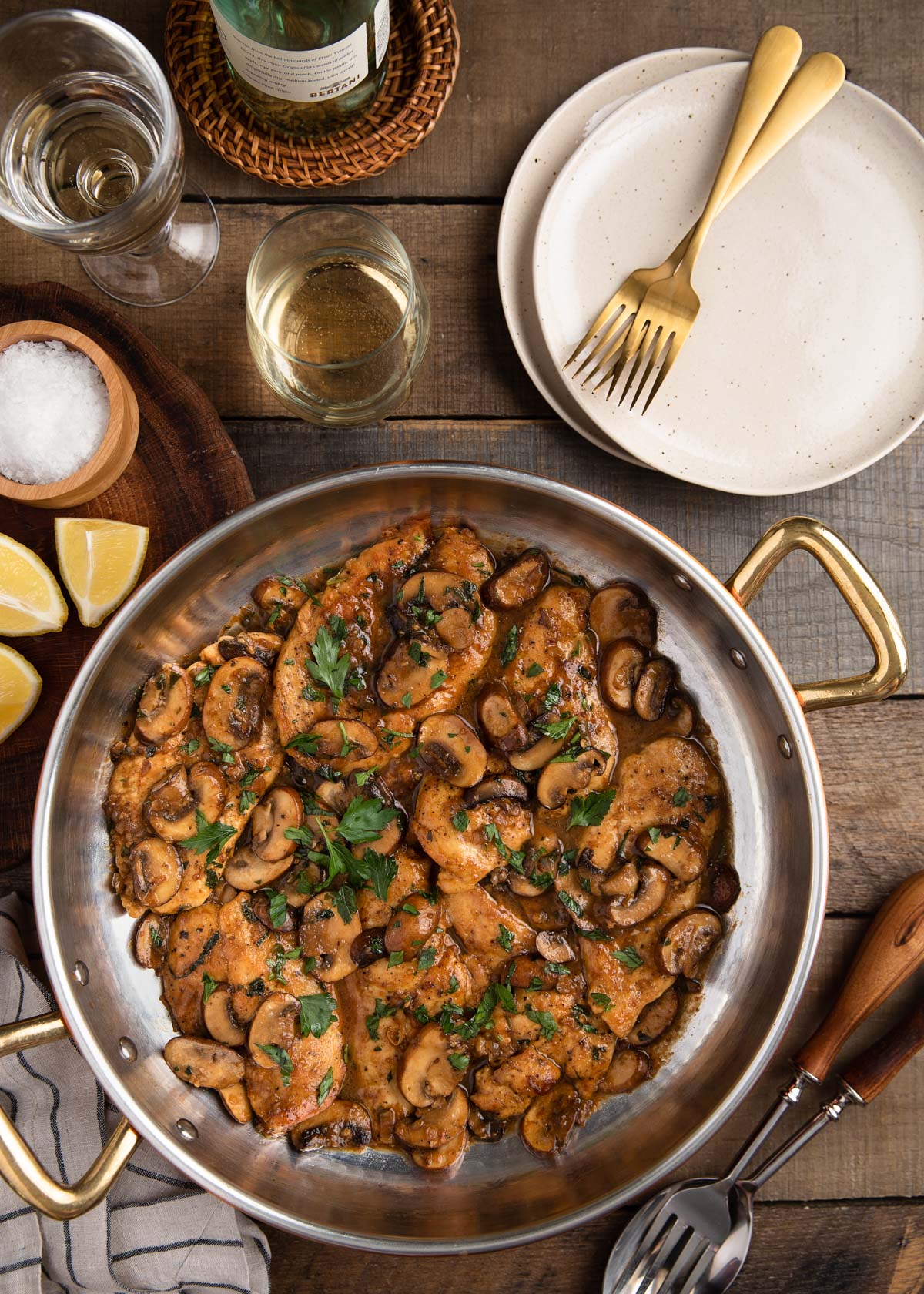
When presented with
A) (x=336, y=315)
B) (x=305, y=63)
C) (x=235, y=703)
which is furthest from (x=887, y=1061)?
(x=305, y=63)

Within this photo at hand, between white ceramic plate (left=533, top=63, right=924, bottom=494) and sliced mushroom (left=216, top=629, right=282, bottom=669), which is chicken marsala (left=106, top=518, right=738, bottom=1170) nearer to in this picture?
sliced mushroom (left=216, top=629, right=282, bottom=669)

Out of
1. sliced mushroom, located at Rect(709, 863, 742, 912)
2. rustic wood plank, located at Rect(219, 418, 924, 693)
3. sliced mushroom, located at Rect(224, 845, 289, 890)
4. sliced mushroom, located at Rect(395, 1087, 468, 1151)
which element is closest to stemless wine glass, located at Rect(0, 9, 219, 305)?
rustic wood plank, located at Rect(219, 418, 924, 693)

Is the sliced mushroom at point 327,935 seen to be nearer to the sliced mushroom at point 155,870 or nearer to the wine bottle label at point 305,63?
the sliced mushroom at point 155,870

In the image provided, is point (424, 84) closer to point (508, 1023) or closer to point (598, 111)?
point (598, 111)

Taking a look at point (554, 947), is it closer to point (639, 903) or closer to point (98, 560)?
point (639, 903)

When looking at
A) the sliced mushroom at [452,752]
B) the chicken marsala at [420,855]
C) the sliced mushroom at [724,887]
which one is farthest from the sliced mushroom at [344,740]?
the sliced mushroom at [724,887]
